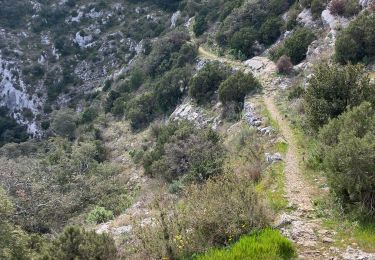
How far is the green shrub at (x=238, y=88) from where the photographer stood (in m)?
22.5

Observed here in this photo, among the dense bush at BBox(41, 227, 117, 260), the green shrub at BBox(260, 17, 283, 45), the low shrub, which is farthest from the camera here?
the green shrub at BBox(260, 17, 283, 45)

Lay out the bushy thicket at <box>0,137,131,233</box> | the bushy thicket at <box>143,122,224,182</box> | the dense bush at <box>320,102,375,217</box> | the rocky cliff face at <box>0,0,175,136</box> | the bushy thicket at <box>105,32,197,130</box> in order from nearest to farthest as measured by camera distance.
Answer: the dense bush at <box>320,102,375,217</box> < the bushy thicket at <box>143,122,224,182</box> < the bushy thicket at <box>0,137,131,233</box> < the bushy thicket at <box>105,32,197,130</box> < the rocky cliff face at <box>0,0,175,136</box>

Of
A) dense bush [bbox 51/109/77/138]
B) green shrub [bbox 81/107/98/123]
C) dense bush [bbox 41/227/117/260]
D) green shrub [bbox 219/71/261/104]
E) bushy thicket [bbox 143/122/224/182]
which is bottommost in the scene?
dense bush [bbox 51/109/77/138]

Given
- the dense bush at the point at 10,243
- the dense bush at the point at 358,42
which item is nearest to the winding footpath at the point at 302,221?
the dense bush at the point at 358,42

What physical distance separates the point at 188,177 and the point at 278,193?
5413 millimetres

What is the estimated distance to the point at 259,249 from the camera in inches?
244

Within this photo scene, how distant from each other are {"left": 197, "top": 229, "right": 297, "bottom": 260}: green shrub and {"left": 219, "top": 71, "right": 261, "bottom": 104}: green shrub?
16366mm

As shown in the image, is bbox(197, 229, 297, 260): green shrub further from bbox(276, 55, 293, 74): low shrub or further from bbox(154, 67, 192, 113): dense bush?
bbox(154, 67, 192, 113): dense bush

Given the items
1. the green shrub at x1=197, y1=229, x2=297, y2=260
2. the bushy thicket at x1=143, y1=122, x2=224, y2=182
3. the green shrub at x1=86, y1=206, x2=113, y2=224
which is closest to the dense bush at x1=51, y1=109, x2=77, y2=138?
the bushy thicket at x1=143, y1=122, x2=224, y2=182

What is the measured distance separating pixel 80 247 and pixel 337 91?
8.01 metres

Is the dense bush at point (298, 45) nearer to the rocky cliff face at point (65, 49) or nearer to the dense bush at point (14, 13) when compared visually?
the rocky cliff face at point (65, 49)

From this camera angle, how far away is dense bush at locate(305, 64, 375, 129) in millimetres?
11234

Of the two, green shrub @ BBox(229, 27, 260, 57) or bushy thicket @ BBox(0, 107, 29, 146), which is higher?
green shrub @ BBox(229, 27, 260, 57)

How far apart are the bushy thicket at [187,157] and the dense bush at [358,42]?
6.82m
